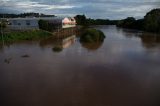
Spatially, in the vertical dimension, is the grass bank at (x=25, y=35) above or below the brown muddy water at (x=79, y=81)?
above

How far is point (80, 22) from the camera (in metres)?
78.1

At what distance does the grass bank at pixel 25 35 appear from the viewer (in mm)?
34750

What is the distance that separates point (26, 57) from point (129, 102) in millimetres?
13421

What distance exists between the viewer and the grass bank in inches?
1368

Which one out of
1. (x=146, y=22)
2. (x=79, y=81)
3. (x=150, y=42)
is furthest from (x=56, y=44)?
(x=146, y=22)

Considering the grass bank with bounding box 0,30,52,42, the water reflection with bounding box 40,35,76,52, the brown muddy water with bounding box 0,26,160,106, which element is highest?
the grass bank with bounding box 0,30,52,42

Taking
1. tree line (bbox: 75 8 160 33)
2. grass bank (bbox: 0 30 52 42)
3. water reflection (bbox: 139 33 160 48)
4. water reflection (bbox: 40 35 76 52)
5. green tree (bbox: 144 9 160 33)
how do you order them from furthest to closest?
tree line (bbox: 75 8 160 33) < green tree (bbox: 144 9 160 33) < grass bank (bbox: 0 30 52 42) < water reflection (bbox: 139 33 160 48) < water reflection (bbox: 40 35 76 52)

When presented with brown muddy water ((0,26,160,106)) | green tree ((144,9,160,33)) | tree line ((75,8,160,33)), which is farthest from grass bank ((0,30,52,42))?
tree line ((75,8,160,33))

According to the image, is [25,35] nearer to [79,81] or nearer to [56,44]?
[56,44]

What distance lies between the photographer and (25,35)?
37.6 meters

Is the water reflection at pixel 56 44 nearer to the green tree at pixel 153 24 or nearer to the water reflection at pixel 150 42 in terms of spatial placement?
the water reflection at pixel 150 42

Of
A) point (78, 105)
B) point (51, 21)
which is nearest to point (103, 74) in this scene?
point (78, 105)

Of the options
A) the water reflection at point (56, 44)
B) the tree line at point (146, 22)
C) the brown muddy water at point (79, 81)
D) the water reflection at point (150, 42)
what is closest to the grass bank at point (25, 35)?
the water reflection at point (56, 44)

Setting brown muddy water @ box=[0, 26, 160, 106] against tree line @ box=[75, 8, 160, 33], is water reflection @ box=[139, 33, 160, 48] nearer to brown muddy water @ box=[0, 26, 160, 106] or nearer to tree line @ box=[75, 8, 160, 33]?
brown muddy water @ box=[0, 26, 160, 106]
